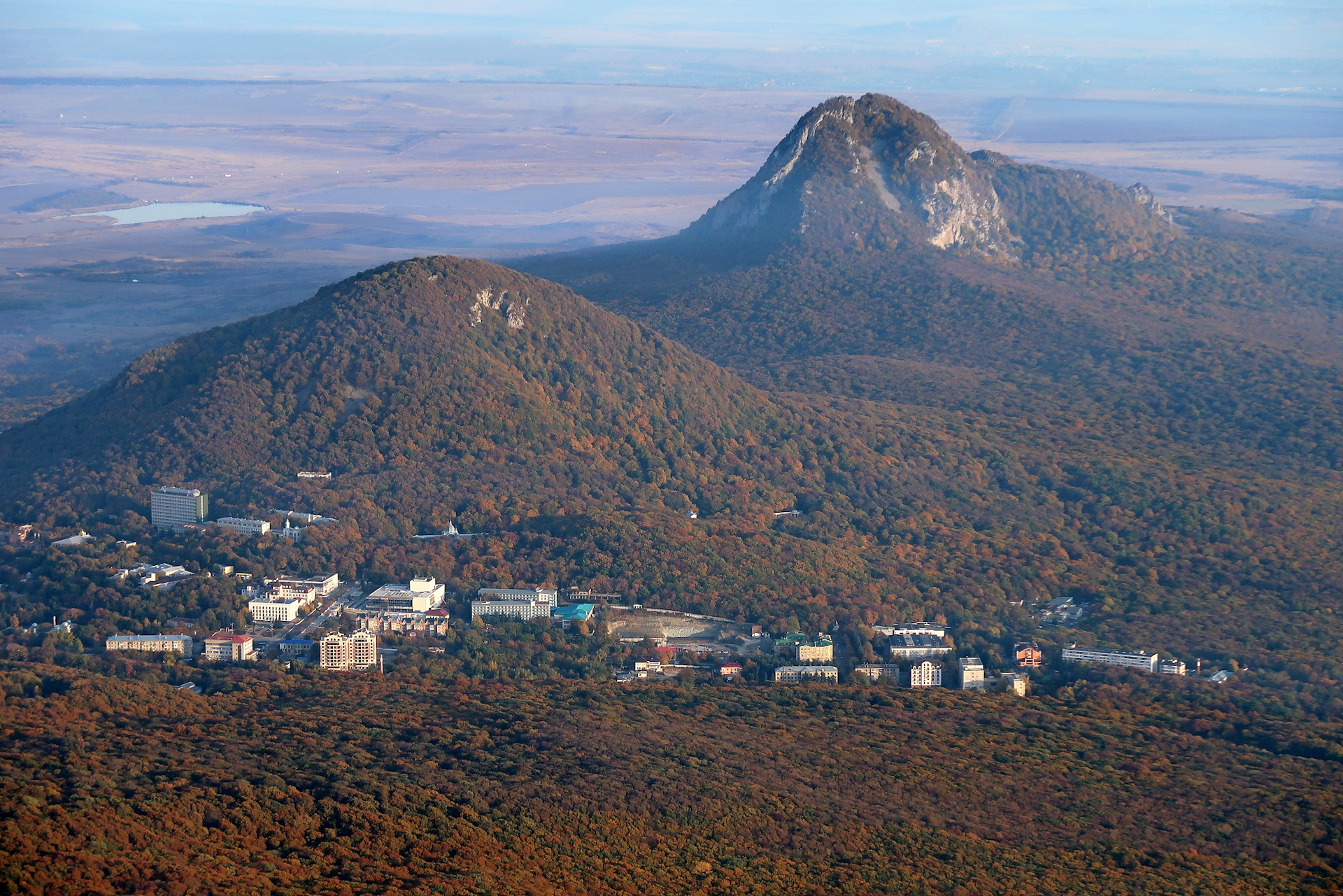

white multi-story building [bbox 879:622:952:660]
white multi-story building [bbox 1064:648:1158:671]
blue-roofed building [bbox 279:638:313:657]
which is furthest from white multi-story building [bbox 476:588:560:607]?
white multi-story building [bbox 1064:648:1158:671]

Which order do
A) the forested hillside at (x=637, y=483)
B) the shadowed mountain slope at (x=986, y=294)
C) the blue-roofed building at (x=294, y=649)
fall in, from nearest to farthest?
Answer: the blue-roofed building at (x=294, y=649), the forested hillside at (x=637, y=483), the shadowed mountain slope at (x=986, y=294)

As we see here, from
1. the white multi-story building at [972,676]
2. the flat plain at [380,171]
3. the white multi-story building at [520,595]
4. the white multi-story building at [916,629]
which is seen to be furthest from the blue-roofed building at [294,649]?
the flat plain at [380,171]

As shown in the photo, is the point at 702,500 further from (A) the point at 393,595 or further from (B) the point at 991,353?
(B) the point at 991,353

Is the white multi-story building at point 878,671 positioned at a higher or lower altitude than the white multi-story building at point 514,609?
lower

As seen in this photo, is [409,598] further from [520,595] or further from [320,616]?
[520,595]

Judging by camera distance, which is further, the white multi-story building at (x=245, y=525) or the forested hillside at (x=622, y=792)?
the white multi-story building at (x=245, y=525)

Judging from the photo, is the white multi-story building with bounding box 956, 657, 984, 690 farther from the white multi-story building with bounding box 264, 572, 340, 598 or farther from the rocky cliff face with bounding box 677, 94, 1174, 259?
the rocky cliff face with bounding box 677, 94, 1174, 259

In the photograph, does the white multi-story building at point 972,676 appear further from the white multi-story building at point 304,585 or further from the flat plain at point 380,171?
the flat plain at point 380,171

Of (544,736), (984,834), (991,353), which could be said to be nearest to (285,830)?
(544,736)
